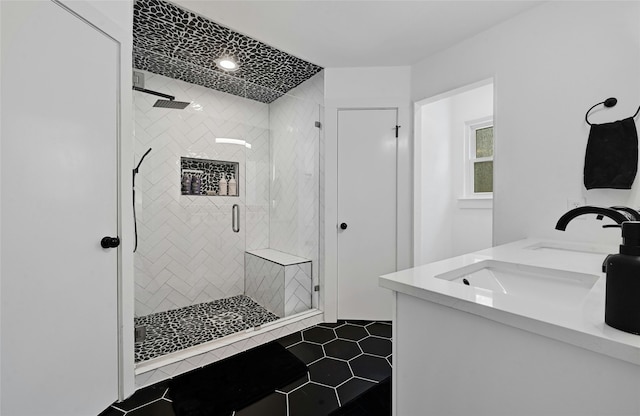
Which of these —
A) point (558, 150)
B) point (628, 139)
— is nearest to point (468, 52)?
point (558, 150)

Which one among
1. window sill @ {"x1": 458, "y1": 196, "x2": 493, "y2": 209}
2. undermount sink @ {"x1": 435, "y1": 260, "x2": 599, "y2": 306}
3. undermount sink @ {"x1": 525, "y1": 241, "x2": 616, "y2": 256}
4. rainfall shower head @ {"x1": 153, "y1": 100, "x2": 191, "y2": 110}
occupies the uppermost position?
rainfall shower head @ {"x1": 153, "y1": 100, "x2": 191, "y2": 110}

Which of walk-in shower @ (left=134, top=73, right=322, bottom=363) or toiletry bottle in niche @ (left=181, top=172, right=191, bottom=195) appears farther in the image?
toiletry bottle in niche @ (left=181, top=172, right=191, bottom=195)

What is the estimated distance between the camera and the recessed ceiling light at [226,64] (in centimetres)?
266

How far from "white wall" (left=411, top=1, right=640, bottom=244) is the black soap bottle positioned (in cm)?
150

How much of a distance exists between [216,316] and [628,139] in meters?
3.23

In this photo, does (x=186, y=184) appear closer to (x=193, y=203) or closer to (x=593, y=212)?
(x=193, y=203)

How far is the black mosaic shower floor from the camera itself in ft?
6.99

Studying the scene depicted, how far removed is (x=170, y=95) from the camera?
8.96ft

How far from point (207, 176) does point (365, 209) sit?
175 centimetres

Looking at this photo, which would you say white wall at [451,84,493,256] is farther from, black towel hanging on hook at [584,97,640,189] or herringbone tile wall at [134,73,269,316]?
herringbone tile wall at [134,73,269,316]

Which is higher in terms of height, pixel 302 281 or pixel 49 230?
pixel 49 230

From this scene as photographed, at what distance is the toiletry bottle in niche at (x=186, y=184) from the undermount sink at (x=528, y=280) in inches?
107

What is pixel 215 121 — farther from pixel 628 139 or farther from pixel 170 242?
pixel 628 139

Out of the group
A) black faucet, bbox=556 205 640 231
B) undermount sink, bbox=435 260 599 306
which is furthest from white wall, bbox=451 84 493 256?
black faucet, bbox=556 205 640 231
